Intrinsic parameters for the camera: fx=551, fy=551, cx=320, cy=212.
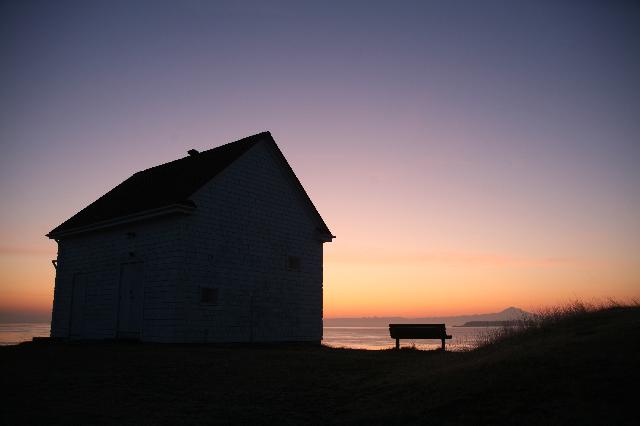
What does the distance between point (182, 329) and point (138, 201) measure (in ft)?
21.0

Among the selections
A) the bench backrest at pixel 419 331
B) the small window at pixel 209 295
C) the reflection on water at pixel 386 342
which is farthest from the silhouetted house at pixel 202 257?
the reflection on water at pixel 386 342

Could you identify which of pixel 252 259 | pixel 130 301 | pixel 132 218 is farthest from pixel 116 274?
pixel 252 259

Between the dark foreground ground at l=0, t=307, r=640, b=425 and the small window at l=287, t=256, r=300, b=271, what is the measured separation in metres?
9.54

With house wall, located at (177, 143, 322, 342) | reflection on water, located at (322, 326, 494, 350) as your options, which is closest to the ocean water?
reflection on water, located at (322, 326, 494, 350)

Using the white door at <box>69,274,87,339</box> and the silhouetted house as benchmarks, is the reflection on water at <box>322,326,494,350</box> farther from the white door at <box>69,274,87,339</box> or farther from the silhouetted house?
the white door at <box>69,274,87,339</box>

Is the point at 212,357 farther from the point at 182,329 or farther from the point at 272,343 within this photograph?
the point at 272,343

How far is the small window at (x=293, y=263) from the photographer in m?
22.8

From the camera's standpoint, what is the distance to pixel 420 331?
19328mm

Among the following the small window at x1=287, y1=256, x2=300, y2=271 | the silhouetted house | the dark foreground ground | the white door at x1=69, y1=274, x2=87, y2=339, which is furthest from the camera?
the white door at x1=69, y1=274, x2=87, y2=339

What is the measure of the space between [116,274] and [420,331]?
38.8 feet

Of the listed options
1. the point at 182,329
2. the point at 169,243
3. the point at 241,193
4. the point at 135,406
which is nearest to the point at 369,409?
the point at 135,406

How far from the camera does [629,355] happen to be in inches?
312

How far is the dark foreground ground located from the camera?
7.04 m

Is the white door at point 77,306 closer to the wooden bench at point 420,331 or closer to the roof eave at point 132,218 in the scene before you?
the roof eave at point 132,218
